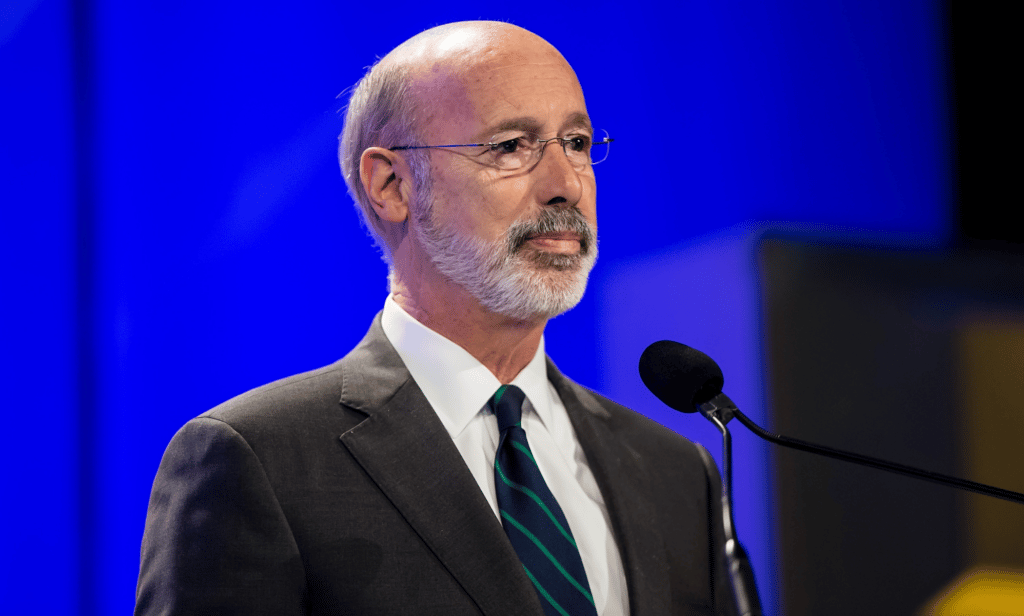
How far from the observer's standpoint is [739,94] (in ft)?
8.43

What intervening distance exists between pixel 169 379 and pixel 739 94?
1.71 metres

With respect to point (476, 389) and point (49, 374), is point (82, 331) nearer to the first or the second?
point (49, 374)

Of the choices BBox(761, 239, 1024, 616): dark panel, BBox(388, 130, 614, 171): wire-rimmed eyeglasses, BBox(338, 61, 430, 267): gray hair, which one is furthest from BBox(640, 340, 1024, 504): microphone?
BBox(761, 239, 1024, 616): dark panel

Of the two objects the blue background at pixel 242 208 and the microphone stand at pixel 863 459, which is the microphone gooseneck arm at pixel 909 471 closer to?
the microphone stand at pixel 863 459

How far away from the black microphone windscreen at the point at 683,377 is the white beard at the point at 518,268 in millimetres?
266

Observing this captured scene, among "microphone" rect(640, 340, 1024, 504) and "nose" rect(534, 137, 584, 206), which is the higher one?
"nose" rect(534, 137, 584, 206)

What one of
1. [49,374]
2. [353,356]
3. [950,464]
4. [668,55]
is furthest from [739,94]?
[49,374]

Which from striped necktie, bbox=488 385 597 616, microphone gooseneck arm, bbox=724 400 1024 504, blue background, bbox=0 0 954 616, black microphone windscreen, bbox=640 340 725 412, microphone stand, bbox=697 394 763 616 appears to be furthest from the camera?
blue background, bbox=0 0 954 616

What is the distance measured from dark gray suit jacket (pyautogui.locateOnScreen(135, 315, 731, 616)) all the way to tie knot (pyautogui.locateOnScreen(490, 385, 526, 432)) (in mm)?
126

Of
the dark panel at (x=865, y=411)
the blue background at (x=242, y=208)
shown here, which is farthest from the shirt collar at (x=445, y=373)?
the dark panel at (x=865, y=411)

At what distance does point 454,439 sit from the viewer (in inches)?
59.1

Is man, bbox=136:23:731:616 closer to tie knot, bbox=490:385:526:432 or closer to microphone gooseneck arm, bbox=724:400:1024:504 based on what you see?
tie knot, bbox=490:385:526:432

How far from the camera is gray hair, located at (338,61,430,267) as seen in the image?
5.24 ft

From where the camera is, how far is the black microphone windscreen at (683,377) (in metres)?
1.28
